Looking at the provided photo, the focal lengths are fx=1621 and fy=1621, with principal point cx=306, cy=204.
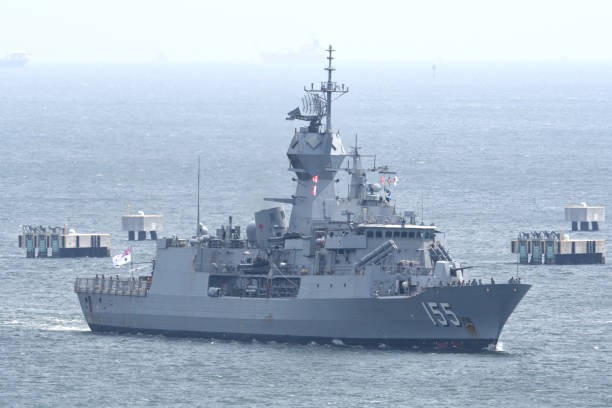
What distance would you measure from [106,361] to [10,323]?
11159mm

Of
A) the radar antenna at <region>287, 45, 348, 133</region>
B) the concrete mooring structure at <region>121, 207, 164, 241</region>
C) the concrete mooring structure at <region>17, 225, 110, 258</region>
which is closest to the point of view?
the radar antenna at <region>287, 45, 348, 133</region>

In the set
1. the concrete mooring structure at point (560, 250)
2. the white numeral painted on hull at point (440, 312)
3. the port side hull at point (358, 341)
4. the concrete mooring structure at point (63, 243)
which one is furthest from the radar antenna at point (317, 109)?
the concrete mooring structure at point (63, 243)

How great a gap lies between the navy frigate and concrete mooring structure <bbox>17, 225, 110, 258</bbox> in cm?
2554

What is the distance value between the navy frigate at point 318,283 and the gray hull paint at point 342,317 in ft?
0.14

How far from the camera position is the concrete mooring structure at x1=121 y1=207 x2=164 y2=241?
110125 millimetres

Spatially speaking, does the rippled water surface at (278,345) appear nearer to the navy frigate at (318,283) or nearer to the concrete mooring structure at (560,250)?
the navy frigate at (318,283)

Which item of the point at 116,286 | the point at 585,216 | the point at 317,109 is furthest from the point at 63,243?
the point at 585,216

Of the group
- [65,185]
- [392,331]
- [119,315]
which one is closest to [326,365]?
[392,331]

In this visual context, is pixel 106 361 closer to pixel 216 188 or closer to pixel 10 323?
pixel 10 323

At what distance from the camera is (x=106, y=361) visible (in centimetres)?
6844

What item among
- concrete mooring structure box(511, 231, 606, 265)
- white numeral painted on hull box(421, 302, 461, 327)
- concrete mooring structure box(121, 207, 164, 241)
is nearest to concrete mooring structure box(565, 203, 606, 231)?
concrete mooring structure box(511, 231, 606, 265)

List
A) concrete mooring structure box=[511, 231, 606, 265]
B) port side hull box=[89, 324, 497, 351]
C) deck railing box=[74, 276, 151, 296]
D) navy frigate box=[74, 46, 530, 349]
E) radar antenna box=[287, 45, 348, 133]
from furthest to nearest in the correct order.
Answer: concrete mooring structure box=[511, 231, 606, 265]
deck railing box=[74, 276, 151, 296]
radar antenna box=[287, 45, 348, 133]
port side hull box=[89, 324, 497, 351]
navy frigate box=[74, 46, 530, 349]

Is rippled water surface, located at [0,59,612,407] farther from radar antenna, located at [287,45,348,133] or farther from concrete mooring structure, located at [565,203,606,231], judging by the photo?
radar antenna, located at [287,45,348,133]

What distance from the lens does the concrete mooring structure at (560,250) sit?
101m
